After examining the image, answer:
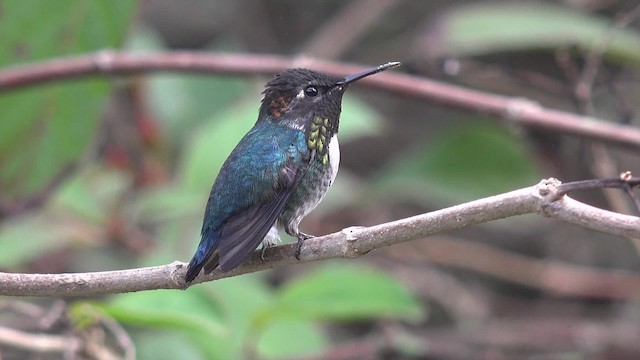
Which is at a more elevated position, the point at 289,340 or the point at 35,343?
the point at 289,340

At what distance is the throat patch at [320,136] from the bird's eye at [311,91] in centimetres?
6

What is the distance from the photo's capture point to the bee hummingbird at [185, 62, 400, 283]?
7.60 ft

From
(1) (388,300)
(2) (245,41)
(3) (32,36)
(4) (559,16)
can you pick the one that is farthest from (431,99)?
(2) (245,41)

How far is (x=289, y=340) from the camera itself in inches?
149

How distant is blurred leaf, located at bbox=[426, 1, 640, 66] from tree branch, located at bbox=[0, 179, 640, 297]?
2560 millimetres

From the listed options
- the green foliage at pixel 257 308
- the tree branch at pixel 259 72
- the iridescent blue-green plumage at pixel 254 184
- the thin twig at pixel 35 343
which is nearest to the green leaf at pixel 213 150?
the tree branch at pixel 259 72

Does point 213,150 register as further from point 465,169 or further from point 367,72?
point 367,72

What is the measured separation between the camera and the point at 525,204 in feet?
5.82

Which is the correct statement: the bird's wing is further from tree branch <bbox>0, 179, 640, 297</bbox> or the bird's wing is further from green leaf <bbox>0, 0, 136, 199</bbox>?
green leaf <bbox>0, 0, 136, 199</bbox>

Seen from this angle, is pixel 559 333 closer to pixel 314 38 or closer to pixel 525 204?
pixel 314 38

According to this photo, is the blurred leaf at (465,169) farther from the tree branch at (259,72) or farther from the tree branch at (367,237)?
the tree branch at (367,237)

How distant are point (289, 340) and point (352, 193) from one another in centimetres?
126

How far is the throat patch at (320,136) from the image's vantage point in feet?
8.14

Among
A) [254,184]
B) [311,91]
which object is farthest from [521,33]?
[254,184]
